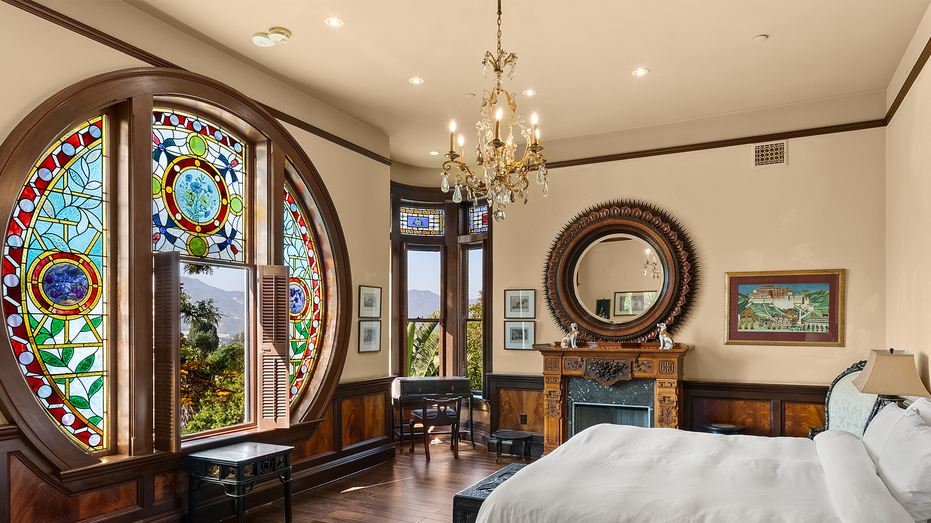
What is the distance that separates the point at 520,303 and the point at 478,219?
4.77ft

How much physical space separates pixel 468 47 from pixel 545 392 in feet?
11.3

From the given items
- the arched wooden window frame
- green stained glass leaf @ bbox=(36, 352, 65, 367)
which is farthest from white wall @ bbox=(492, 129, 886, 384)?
green stained glass leaf @ bbox=(36, 352, 65, 367)

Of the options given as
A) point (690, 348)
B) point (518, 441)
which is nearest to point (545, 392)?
point (518, 441)

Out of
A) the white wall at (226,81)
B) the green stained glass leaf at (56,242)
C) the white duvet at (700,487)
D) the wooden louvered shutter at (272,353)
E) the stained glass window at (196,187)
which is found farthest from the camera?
the wooden louvered shutter at (272,353)

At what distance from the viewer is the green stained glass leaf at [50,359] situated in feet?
11.0

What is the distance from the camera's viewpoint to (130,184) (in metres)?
3.77

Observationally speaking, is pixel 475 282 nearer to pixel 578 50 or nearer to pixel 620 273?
pixel 620 273

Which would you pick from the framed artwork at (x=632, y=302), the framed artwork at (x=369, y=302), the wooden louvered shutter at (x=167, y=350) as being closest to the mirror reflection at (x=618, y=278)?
the framed artwork at (x=632, y=302)

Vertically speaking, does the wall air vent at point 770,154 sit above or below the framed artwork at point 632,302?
above

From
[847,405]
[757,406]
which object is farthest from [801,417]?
[847,405]

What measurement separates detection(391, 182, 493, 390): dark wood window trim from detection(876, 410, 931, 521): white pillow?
5.08 meters

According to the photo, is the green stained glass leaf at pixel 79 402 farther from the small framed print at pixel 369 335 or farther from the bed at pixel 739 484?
the small framed print at pixel 369 335

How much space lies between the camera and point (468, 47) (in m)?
4.39

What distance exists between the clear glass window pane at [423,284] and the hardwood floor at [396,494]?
6.16 feet
